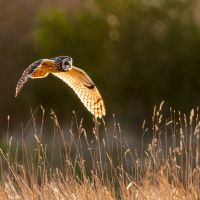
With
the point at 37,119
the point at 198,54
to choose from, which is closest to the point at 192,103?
the point at 198,54

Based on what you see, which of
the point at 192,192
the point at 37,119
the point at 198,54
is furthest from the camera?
the point at 37,119

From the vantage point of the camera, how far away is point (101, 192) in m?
5.78

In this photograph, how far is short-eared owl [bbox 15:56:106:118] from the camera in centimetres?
516

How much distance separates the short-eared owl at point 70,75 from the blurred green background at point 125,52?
28.3 feet

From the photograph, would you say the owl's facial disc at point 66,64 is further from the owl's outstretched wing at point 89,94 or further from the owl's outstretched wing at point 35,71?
the owl's outstretched wing at point 89,94

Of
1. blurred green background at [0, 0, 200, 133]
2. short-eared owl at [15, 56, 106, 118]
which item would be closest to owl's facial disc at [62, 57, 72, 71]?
short-eared owl at [15, 56, 106, 118]

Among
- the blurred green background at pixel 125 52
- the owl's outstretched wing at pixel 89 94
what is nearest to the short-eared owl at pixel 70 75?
the owl's outstretched wing at pixel 89 94

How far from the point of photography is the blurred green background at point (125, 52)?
576 inches

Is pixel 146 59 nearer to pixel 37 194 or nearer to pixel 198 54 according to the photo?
pixel 198 54

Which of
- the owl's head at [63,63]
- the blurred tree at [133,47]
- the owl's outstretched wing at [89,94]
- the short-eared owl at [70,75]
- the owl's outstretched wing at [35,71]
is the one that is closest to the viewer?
the owl's outstretched wing at [35,71]

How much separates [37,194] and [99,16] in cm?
951

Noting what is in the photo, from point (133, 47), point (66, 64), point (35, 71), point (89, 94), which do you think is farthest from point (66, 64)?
point (133, 47)

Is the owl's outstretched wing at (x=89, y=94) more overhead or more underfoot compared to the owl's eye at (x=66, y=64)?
more underfoot

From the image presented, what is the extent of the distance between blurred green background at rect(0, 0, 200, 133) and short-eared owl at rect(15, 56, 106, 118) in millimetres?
8612
